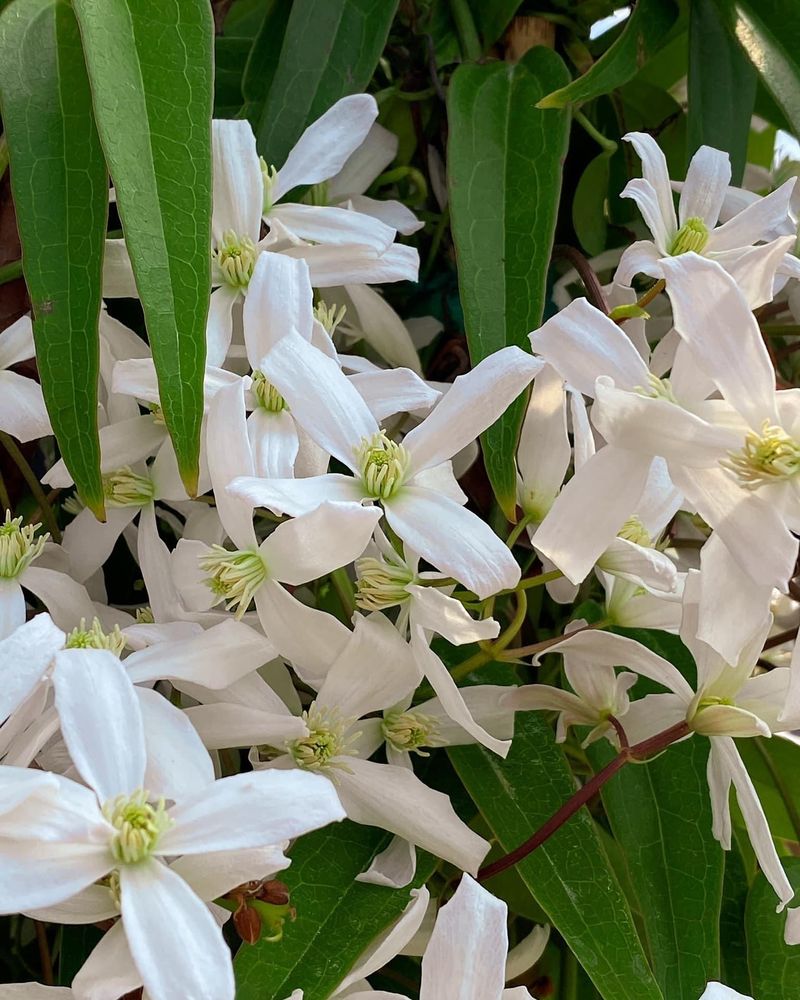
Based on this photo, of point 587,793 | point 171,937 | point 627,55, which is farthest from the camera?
point 627,55

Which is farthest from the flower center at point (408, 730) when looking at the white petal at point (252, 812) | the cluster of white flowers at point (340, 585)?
the white petal at point (252, 812)

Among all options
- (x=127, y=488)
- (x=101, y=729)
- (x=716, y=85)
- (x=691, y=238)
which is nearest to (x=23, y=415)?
(x=127, y=488)

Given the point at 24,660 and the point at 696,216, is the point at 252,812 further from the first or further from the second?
the point at 696,216

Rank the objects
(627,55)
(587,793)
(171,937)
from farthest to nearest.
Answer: (627,55) → (587,793) → (171,937)

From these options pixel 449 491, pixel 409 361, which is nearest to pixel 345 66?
pixel 409 361

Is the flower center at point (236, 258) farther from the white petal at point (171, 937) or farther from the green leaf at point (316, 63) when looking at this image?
the white petal at point (171, 937)
